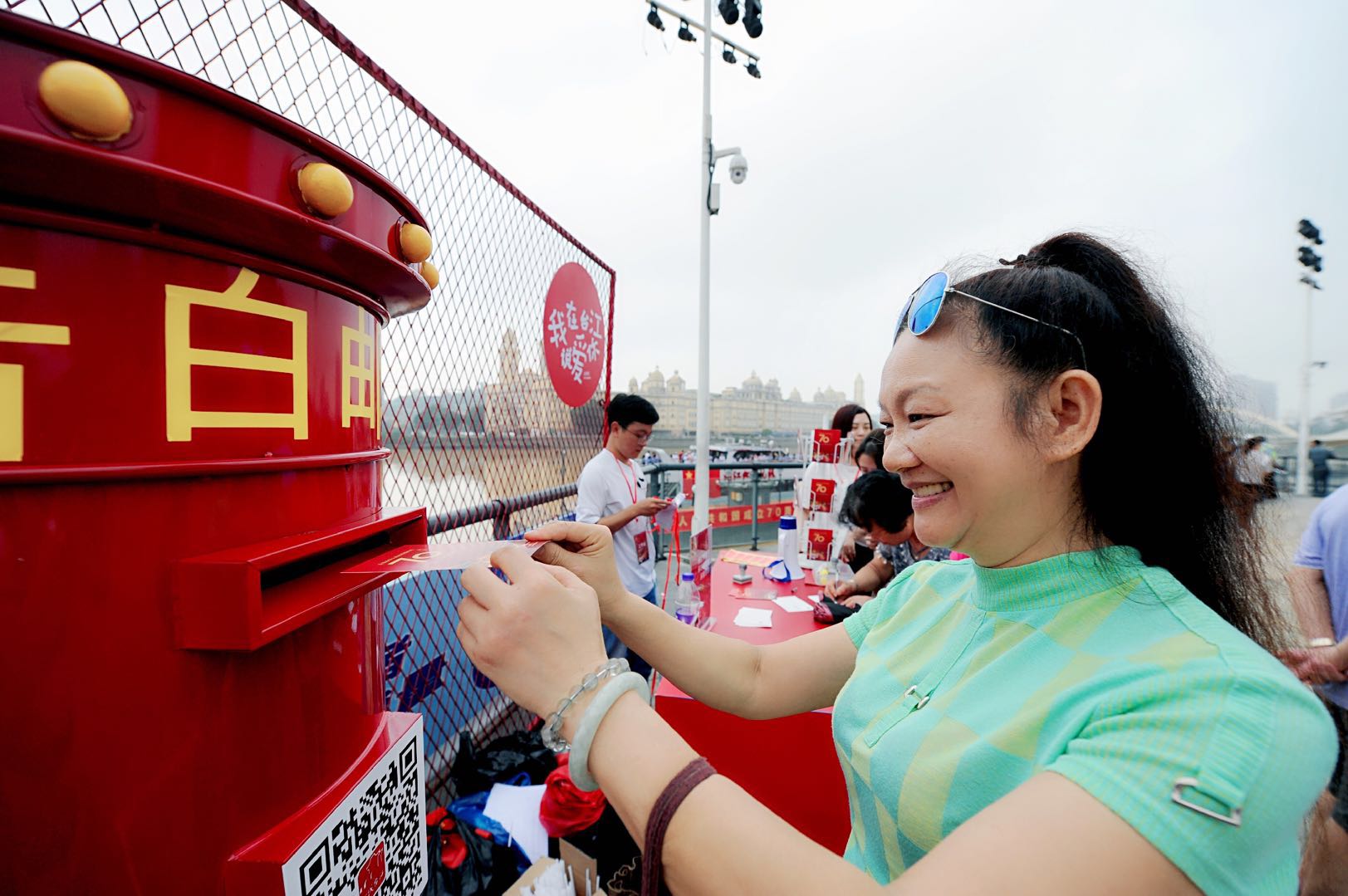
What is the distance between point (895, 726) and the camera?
0.96 m

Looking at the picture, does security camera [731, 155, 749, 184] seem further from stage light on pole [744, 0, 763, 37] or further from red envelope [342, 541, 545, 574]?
red envelope [342, 541, 545, 574]

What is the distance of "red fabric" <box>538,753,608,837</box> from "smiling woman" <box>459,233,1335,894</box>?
4.36 feet

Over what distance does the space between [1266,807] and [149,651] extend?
1280 mm

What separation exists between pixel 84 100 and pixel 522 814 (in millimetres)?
2525

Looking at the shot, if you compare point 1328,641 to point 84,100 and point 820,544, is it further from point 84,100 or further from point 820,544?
point 84,100

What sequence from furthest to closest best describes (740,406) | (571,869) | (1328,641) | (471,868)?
(740,406), (1328,641), (471,868), (571,869)

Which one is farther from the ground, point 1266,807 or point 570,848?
point 1266,807

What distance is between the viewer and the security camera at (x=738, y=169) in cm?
661

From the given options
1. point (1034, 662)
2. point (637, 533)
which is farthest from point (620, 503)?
point (1034, 662)

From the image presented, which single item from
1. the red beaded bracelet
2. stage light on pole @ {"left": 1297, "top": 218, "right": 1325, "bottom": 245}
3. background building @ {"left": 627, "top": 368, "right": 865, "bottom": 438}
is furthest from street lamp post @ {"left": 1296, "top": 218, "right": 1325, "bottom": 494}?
the red beaded bracelet

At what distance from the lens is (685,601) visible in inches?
118

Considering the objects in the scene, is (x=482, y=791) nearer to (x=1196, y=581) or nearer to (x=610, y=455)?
(x=610, y=455)

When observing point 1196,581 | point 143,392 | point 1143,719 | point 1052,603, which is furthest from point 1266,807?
point 143,392

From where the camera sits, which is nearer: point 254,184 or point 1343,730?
point 254,184
